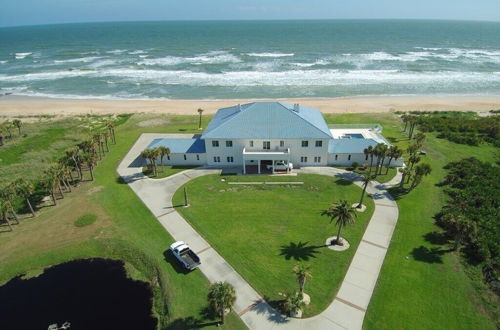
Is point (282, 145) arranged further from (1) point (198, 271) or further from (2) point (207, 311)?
(2) point (207, 311)

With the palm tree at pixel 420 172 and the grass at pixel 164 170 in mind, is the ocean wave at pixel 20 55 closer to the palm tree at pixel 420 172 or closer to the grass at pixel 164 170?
the grass at pixel 164 170

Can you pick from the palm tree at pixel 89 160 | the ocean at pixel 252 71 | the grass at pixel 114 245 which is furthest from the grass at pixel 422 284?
the ocean at pixel 252 71

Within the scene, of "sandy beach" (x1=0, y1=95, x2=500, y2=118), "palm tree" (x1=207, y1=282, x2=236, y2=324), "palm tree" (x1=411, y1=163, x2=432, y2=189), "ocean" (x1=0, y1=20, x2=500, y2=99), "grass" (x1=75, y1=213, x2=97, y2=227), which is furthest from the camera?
"ocean" (x1=0, y1=20, x2=500, y2=99)

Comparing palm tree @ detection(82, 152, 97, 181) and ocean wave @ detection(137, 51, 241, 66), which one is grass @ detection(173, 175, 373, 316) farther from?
ocean wave @ detection(137, 51, 241, 66)

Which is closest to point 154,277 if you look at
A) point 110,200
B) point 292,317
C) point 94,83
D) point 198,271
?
point 198,271

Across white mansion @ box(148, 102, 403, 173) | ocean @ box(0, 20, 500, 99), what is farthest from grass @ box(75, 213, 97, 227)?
ocean @ box(0, 20, 500, 99)

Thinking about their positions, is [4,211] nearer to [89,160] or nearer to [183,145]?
[89,160]

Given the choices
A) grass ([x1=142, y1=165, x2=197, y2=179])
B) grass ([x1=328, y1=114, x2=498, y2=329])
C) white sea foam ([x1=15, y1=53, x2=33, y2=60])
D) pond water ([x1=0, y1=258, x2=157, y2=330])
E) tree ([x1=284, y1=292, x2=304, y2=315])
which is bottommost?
pond water ([x1=0, y1=258, x2=157, y2=330])
